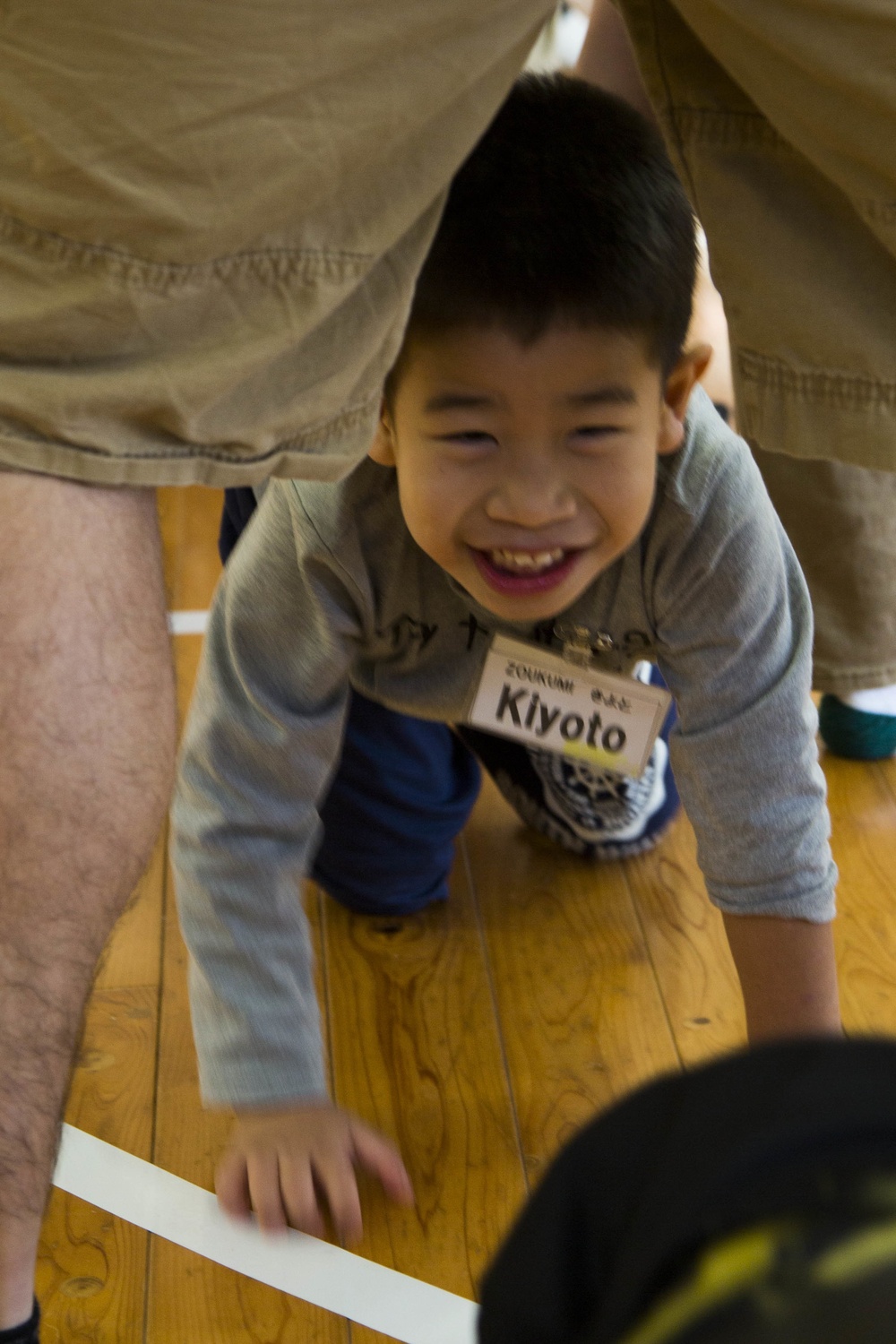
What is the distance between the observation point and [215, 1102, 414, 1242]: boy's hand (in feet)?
3.08

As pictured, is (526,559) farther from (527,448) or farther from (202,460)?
(202,460)

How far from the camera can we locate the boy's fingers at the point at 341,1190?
938 mm

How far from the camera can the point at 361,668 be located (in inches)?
43.9

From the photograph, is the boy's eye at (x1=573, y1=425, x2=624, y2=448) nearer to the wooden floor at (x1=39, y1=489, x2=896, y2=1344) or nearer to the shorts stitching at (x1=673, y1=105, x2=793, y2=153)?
the shorts stitching at (x1=673, y1=105, x2=793, y2=153)

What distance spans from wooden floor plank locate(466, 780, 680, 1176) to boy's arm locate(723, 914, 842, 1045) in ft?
0.48

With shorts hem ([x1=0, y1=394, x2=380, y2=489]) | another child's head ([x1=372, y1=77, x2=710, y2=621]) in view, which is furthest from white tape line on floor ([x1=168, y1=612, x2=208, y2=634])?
shorts hem ([x1=0, y1=394, x2=380, y2=489])

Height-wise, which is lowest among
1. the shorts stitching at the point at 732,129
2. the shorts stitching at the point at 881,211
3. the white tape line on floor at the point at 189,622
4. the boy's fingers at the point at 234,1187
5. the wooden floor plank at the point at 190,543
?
the wooden floor plank at the point at 190,543

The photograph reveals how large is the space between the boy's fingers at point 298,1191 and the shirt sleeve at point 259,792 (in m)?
0.05

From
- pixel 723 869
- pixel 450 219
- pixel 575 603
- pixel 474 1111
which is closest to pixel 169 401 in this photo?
pixel 450 219

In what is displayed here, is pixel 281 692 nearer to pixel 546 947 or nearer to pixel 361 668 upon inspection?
pixel 361 668

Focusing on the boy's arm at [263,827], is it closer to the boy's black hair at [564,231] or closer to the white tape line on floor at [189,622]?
the boy's black hair at [564,231]

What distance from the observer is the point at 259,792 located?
1017mm

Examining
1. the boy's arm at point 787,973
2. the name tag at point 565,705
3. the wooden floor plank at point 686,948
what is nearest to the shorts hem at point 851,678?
the wooden floor plank at point 686,948

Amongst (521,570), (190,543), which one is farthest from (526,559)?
(190,543)
